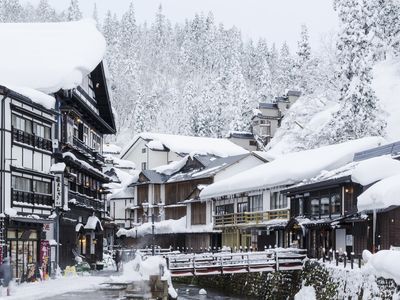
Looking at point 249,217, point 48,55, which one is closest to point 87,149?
point 48,55

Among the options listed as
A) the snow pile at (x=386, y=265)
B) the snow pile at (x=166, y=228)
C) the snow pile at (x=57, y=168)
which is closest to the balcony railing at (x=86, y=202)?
the snow pile at (x=57, y=168)

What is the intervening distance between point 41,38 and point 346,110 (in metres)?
30.0

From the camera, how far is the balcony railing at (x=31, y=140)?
127 feet

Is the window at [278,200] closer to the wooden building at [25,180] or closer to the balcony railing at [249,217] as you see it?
the balcony railing at [249,217]

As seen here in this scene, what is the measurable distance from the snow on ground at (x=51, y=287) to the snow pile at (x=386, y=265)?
15631 mm

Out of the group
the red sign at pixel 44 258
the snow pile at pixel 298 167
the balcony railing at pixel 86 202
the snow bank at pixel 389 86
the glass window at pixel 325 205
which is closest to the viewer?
the red sign at pixel 44 258

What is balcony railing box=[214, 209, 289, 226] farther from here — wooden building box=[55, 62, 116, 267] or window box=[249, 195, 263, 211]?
wooden building box=[55, 62, 116, 267]

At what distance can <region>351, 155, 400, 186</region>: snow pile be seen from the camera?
35.8 meters

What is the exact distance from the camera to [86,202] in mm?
54938

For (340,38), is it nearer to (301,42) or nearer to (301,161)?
(301,161)

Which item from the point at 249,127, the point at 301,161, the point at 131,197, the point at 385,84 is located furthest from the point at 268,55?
the point at 301,161

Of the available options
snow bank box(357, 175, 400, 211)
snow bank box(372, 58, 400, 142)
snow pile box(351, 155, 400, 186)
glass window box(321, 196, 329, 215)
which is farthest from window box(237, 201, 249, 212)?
snow bank box(372, 58, 400, 142)

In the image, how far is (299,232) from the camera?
47125 mm

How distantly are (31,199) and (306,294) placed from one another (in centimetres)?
1778
